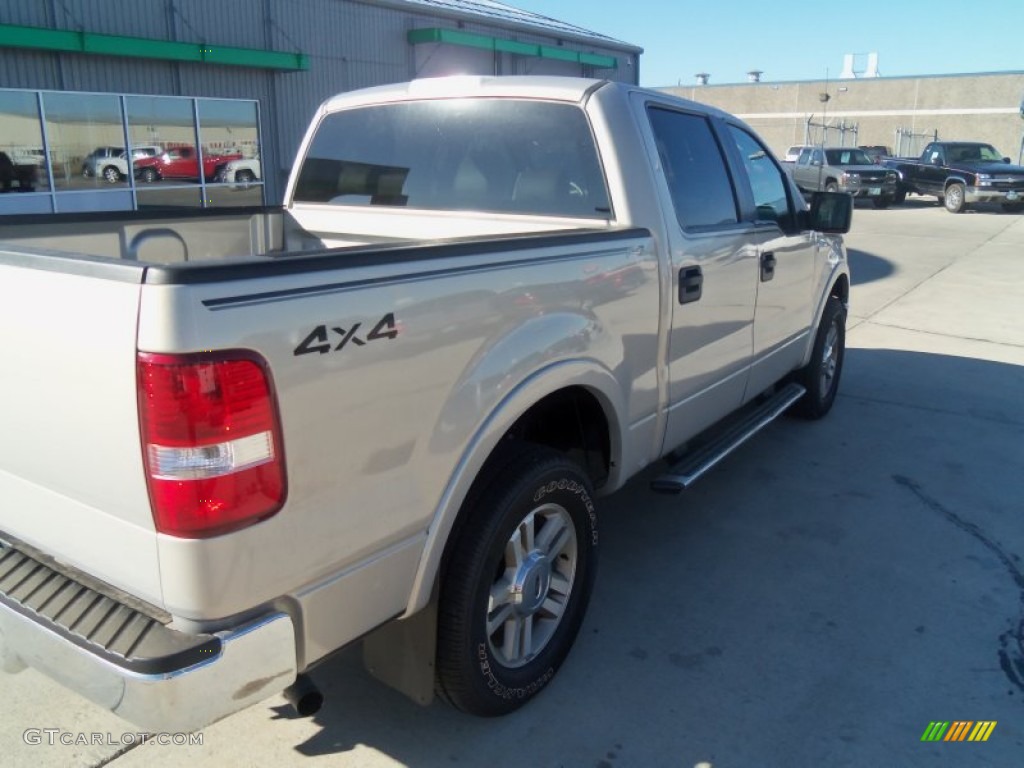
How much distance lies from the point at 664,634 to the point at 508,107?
226 cm

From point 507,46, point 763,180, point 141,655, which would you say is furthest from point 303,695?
point 507,46

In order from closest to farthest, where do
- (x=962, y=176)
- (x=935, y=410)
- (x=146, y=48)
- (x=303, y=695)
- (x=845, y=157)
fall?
(x=303, y=695), (x=935, y=410), (x=146, y=48), (x=962, y=176), (x=845, y=157)

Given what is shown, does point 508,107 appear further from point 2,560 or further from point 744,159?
point 2,560

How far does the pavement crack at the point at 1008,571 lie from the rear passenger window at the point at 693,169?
6.53ft

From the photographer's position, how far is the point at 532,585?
279 centimetres

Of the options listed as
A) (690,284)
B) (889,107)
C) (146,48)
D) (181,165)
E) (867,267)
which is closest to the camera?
(690,284)

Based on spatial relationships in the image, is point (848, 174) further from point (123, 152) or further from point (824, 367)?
point (824, 367)

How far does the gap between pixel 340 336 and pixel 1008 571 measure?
349 centimetres

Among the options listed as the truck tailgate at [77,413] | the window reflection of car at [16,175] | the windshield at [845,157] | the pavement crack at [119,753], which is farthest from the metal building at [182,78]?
the truck tailgate at [77,413]

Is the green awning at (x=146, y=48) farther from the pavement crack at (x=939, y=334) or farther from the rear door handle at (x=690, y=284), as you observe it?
the rear door handle at (x=690, y=284)

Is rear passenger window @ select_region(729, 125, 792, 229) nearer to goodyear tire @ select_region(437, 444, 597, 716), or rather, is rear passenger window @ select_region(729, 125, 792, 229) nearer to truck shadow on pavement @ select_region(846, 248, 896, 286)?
goodyear tire @ select_region(437, 444, 597, 716)

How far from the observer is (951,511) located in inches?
180

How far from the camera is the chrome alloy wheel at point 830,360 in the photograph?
231 inches

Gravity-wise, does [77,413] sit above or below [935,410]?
above
